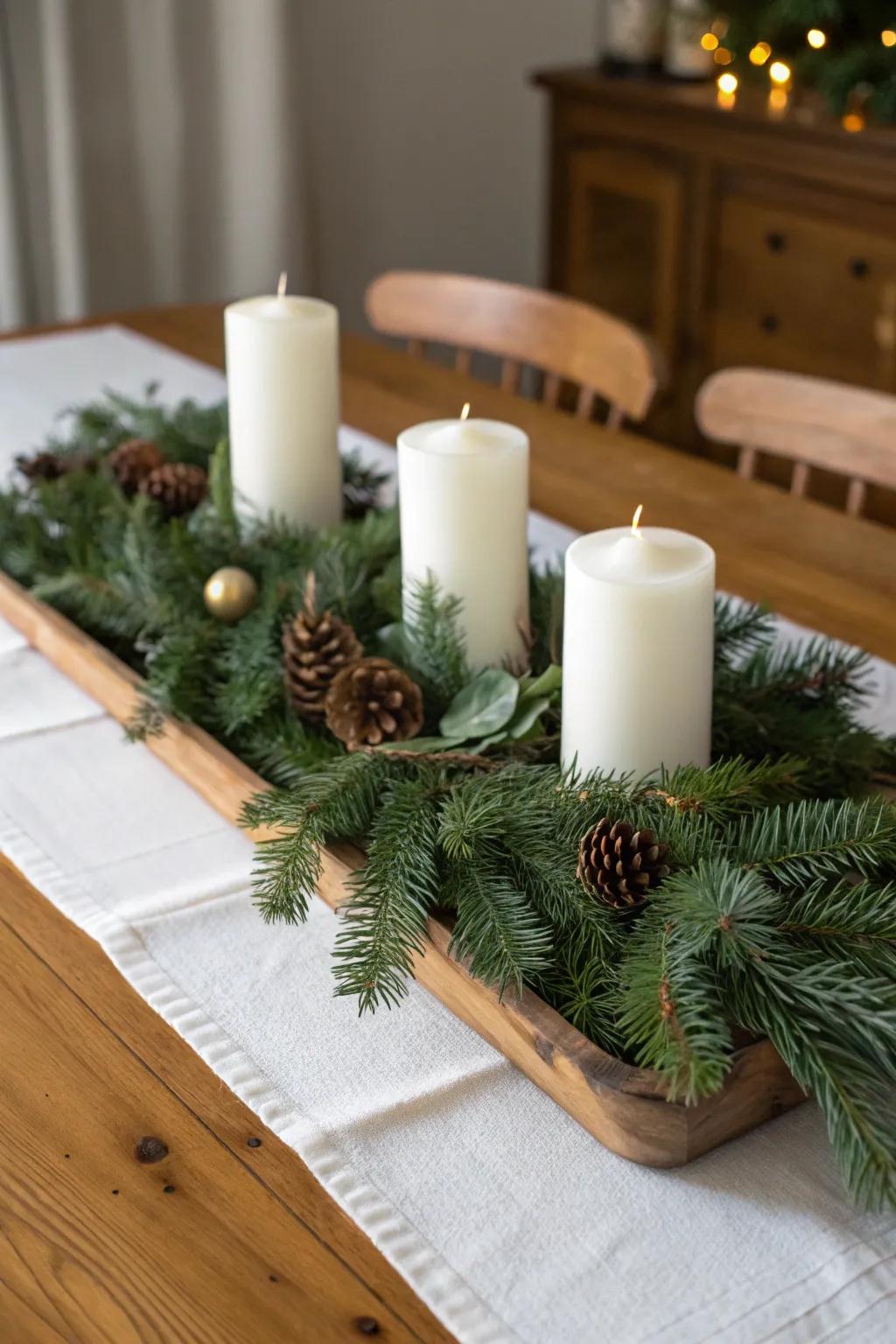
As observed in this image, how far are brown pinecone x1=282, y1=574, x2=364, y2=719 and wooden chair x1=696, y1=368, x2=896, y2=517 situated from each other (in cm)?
64

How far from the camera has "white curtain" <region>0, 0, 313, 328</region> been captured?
2512mm

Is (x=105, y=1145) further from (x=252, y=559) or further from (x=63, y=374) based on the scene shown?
(x=63, y=374)

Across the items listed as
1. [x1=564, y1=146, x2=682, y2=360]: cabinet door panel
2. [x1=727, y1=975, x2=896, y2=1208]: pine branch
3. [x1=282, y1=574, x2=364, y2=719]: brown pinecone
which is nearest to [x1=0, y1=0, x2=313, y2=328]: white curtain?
[x1=564, y1=146, x2=682, y2=360]: cabinet door panel

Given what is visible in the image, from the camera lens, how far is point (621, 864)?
62 cm

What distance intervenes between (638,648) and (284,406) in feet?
1.30

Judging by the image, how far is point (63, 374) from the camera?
5.09ft

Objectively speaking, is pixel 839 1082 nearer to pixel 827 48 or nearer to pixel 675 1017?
pixel 675 1017

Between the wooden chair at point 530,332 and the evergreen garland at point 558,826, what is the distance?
61cm

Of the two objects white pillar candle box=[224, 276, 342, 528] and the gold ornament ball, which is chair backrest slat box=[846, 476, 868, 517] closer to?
white pillar candle box=[224, 276, 342, 528]

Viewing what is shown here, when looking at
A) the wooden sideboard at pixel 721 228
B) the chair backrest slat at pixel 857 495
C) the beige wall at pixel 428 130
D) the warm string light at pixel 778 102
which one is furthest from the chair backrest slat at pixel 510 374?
the beige wall at pixel 428 130

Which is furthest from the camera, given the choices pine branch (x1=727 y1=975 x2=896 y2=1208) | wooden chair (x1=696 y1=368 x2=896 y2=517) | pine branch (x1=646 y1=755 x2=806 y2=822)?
wooden chair (x1=696 y1=368 x2=896 y2=517)

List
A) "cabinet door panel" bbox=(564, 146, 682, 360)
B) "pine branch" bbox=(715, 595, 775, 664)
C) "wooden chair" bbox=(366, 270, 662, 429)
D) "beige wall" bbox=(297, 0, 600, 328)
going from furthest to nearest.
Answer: "beige wall" bbox=(297, 0, 600, 328)
"cabinet door panel" bbox=(564, 146, 682, 360)
"wooden chair" bbox=(366, 270, 662, 429)
"pine branch" bbox=(715, 595, 775, 664)

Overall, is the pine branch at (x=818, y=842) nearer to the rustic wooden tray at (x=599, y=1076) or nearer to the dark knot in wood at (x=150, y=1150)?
the rustic wooden tray at (x=599, y=1076)

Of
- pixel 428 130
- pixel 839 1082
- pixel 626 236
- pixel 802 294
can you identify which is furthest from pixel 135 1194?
pixel 428 130
